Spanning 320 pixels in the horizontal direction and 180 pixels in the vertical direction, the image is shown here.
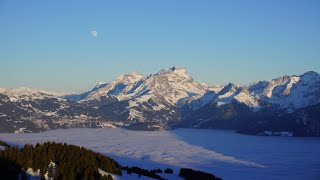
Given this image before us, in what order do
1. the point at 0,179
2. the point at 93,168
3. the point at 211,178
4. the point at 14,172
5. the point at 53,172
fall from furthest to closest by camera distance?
1. the point at 211,178
2. the point at 93,168
3. the point at 53,172
4. the point at 14,172
5. the point at 0,179

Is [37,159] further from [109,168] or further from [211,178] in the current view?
[211,178]

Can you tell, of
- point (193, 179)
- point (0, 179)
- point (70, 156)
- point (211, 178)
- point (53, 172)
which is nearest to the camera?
point (0, 179)

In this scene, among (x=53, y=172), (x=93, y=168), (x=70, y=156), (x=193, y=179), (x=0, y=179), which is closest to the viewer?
(x=0, y=179)

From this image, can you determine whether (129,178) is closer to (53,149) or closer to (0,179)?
(53,149)

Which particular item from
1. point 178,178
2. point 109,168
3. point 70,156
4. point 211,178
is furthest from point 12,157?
point 211,178

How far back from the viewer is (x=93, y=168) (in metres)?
120

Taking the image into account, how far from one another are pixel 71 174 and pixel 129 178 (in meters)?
28.6

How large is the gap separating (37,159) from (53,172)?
19.3 feet

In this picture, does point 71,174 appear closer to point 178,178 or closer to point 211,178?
point 178,178

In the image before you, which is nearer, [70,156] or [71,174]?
[71,174]

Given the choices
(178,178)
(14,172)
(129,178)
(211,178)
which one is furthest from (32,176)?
(211,178)

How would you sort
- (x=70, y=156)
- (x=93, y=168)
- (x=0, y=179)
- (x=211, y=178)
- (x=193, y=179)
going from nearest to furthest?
1. (x=0, y=179)
2. (x=93, y=168)
3. (x=70, y=156)
4. (x=193, y=179)
5. (x=211, y=178)

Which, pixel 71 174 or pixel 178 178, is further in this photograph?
pixel 178 178

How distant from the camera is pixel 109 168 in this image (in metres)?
132
